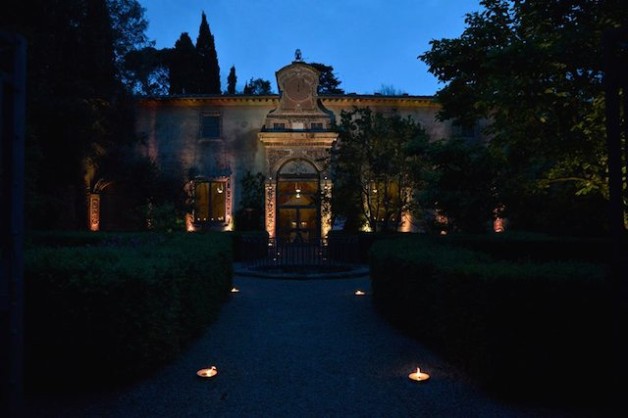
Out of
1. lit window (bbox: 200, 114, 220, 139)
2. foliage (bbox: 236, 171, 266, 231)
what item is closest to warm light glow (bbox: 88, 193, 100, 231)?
lit window (bbox: 200, 114, 220, 139)

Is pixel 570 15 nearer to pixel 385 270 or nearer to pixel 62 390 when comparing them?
pixel 385 270

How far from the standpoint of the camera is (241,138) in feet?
70.8

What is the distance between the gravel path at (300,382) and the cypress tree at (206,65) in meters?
22.7

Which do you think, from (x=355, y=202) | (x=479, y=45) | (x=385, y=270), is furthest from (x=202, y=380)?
(x=355, y=202)

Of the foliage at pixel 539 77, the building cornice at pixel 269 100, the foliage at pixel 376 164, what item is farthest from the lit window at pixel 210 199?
the foliage at pixel 539 77

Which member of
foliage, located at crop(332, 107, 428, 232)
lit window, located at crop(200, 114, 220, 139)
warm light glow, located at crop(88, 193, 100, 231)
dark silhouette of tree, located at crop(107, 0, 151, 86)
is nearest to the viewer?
foliage, located at crop(332, 107, 428, 232)

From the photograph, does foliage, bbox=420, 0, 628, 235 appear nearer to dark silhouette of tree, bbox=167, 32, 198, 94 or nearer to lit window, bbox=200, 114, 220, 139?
lit window, bbox=200, 114, 220, 139

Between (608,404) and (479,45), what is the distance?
582 centimetres

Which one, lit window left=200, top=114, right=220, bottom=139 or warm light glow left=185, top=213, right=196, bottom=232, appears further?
lit window left=200, top=114, right=220, bottom=139

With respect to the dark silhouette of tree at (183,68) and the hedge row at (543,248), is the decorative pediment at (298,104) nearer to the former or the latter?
the dark silhouette of tree at (183,68)

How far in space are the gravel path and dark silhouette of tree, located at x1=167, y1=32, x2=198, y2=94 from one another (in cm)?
2295

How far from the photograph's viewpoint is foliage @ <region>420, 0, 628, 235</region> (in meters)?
5.45

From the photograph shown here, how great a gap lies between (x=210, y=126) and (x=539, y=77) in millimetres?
17890

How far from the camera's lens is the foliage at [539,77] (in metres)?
5.45
